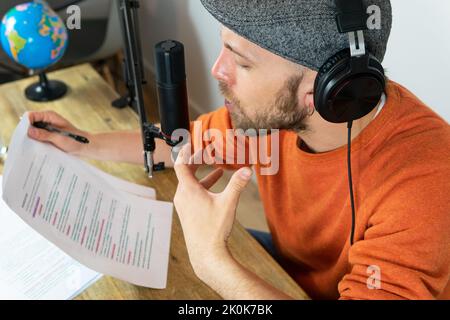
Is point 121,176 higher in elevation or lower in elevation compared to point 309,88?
lower

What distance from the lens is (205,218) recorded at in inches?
29.2

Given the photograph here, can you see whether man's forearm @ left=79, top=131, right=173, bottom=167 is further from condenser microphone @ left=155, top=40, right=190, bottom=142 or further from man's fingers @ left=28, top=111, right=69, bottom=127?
condenser microphone @ left=155, top=40, right=190, bottom=142

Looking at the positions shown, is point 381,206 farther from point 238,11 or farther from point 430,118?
point 238,11

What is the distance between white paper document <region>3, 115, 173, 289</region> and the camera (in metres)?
0.84

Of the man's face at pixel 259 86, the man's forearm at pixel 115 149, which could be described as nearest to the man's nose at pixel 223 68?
the man's face at pixel 259 86

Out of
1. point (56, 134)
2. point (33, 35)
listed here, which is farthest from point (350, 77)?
point (33, 35)

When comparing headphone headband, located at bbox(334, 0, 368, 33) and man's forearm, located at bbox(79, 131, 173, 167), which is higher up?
headphone headband, located at bbox(334, 0, 368, 33)

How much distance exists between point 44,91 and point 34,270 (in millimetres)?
610

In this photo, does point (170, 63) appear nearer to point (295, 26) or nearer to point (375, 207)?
point (295, 26)

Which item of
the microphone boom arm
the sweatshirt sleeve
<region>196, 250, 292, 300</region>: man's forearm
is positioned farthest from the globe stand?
the sweatshirt sleeve

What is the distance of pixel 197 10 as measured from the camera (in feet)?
→ 6.25
